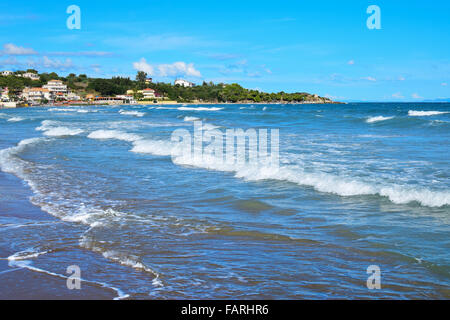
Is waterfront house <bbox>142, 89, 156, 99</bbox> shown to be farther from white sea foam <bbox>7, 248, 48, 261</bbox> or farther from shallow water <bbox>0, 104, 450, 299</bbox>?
white sea foam <bbox>7, 248, 48, 261</bbox>

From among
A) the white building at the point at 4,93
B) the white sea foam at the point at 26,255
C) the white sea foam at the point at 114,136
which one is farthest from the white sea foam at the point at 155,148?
the white building at the point at 4,93

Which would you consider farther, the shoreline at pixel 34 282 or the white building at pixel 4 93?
the white building at pixel 4 93

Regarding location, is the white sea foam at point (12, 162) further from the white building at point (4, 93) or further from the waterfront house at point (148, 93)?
the waterfront house at point (148, 93)

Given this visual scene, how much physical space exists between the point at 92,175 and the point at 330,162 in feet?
23.0

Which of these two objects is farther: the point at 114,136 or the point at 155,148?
the point at 114,136

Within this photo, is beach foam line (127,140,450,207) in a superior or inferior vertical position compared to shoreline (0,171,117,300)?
superior

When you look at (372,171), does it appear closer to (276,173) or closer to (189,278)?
(276,173)

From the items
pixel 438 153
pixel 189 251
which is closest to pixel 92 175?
pixel 189 251

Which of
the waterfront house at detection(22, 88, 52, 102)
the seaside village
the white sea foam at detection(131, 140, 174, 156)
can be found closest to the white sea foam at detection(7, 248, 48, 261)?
the white sea foam at detection(131, 140, 174, 156)

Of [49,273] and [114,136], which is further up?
[114,136]

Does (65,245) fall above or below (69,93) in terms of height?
below

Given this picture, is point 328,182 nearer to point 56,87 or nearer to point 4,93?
point 4,93

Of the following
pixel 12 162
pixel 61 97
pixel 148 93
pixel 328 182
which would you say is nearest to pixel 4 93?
pixel 61 97
